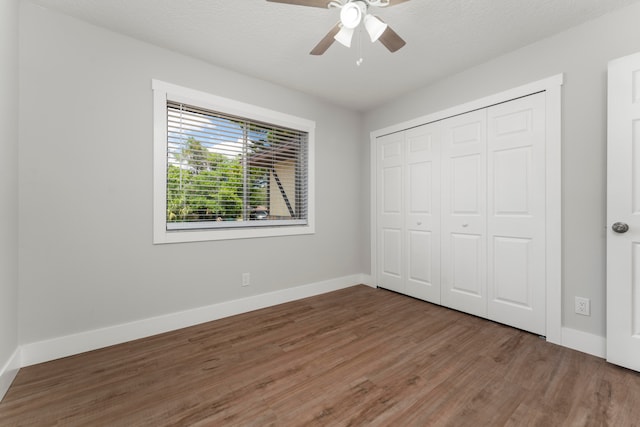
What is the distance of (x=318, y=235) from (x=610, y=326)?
2.62 meters

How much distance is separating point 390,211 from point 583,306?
6.46 feet

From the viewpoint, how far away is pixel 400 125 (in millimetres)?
3361

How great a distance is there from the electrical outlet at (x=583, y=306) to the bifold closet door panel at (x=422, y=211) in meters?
1.14

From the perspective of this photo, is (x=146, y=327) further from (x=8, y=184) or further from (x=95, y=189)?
(x=8, y=184)

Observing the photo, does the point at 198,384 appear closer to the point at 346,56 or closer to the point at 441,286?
the point at 441,286

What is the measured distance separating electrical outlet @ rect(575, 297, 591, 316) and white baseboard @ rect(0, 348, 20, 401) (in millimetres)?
3772

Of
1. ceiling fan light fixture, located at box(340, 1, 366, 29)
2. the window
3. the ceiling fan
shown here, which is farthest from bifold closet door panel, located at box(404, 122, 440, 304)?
ceiling fan light fixture, located at box(340, 1, 366, 29)

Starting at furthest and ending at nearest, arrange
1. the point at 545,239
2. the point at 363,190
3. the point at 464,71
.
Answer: the point at 363,190
the point at 464,71
the point at 545,239

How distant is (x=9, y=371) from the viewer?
165 centimetres

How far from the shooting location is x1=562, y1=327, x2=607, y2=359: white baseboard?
195 cm

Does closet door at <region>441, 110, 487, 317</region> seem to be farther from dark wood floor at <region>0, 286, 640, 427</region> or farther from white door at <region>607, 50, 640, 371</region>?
white door at <region>607, 50, 640, 371</region>

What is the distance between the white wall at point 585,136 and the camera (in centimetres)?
197

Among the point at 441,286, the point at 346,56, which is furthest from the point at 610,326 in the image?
the point at 346,56

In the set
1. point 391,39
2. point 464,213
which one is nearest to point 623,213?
point 464,213
